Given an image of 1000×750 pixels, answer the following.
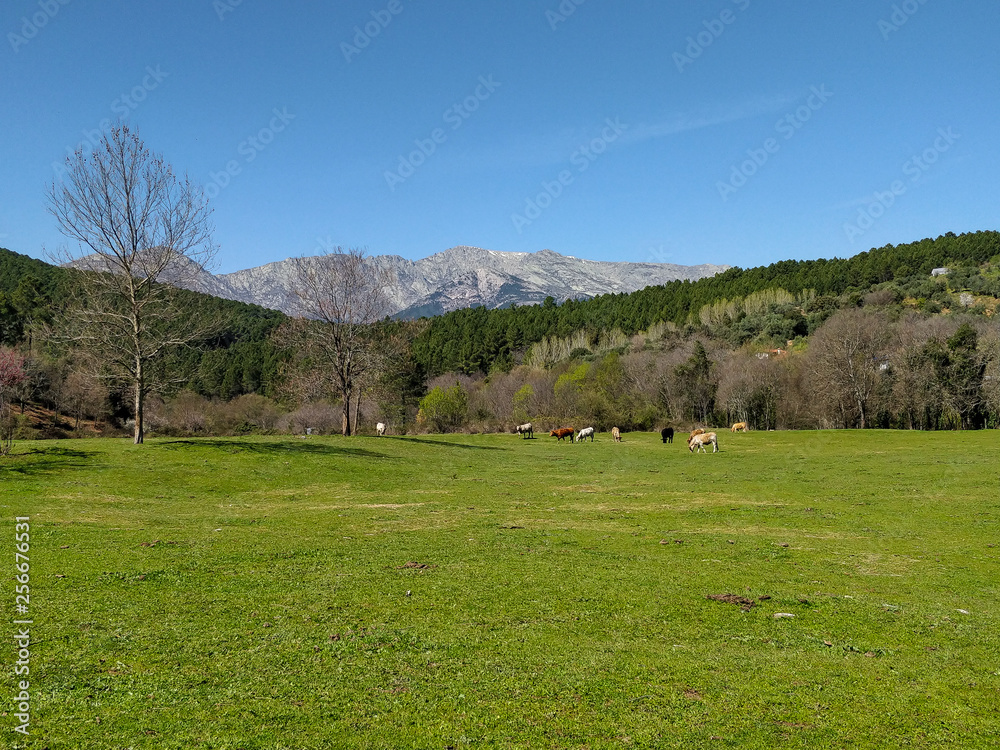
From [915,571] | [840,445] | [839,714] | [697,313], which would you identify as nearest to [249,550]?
[839,714]

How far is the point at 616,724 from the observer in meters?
6.27

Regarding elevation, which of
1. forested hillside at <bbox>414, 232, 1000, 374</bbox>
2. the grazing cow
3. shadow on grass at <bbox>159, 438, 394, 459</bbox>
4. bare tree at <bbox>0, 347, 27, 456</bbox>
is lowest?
the grazing cow

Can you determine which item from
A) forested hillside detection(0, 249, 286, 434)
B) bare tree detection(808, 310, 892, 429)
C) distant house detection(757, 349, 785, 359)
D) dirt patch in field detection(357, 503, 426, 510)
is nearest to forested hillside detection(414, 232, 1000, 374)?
distant house detection(757, 349, 785, 359)

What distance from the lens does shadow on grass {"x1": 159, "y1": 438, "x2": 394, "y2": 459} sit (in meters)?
31.8

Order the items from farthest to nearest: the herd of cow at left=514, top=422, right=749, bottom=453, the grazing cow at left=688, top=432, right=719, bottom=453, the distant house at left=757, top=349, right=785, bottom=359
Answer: the distant house at left=757, top=349, right=785, bottom=359 < the herd of cow at left=514, top=422, right=749, bottom=453 < the grazing cow at left=688, top=432, right=719, bottom=453

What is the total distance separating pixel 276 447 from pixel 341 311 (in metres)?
19.0

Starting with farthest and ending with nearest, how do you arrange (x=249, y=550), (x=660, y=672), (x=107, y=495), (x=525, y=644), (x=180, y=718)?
(x=107, y=495) < (x=249, y=550) < (x=525, y=644) < (x=660, y=672) < (x=180, y=718)

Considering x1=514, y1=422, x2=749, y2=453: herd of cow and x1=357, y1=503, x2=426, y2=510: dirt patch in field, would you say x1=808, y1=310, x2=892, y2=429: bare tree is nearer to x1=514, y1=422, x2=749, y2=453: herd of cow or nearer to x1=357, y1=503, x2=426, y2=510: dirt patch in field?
x1=514, y1=422, x2=749, y2=453: herd of cow

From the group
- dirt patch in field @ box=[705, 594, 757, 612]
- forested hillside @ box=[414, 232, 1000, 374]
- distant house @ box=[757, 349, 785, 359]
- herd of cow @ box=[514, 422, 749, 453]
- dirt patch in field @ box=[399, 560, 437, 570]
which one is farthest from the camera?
forested hillside @ box=[414, 232, 1000, 374]

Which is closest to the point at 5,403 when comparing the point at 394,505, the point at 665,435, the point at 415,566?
the point at 394,505

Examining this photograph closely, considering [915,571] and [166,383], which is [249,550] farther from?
[166,383]

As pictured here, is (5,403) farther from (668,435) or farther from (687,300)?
(687,300)

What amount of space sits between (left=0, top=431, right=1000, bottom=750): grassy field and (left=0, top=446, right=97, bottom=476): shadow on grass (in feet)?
2.07

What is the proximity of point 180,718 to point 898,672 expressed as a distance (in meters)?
8.41
